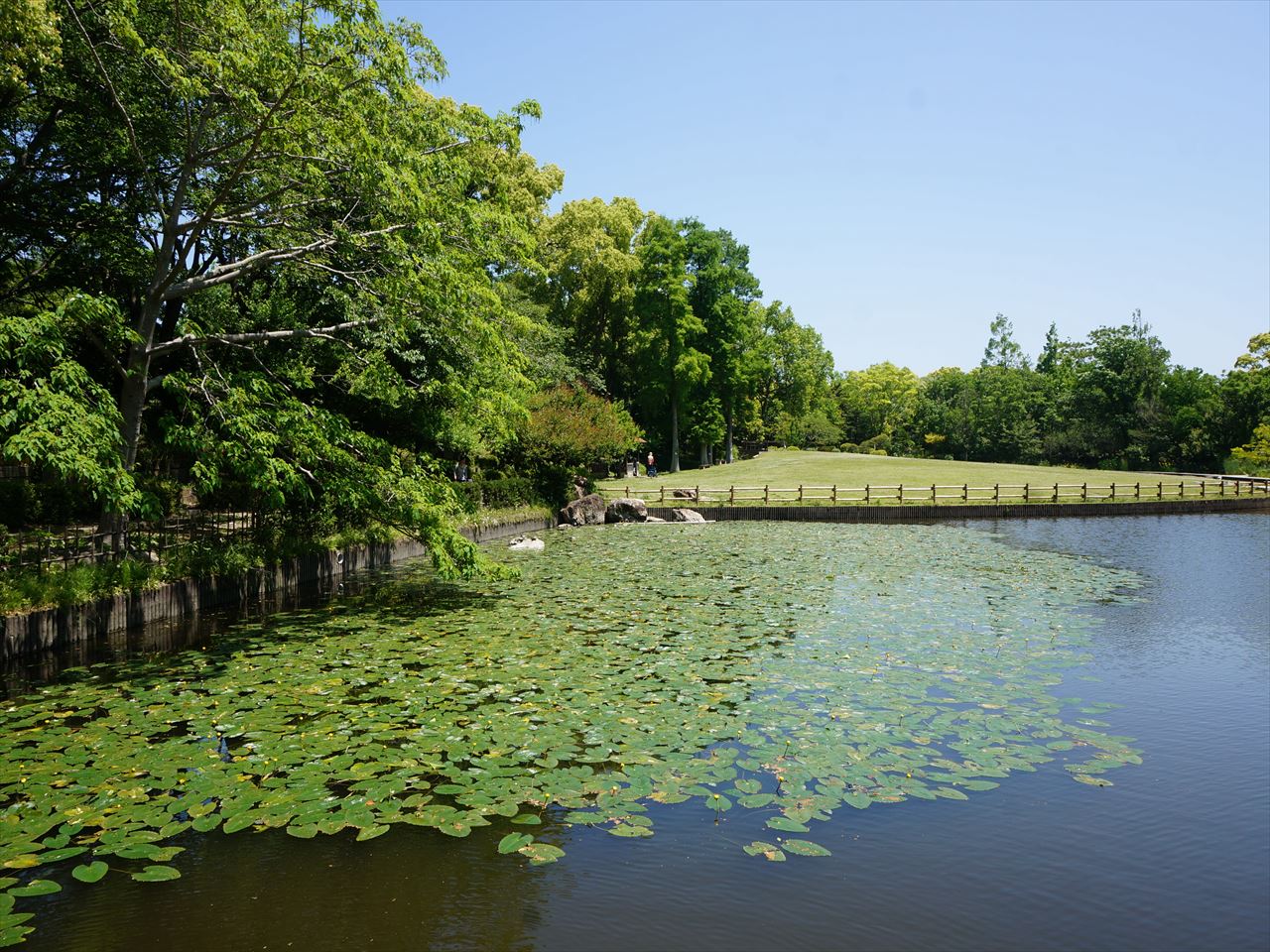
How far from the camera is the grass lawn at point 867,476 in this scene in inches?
1933

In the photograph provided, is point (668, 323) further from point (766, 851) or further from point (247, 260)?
point (766, 851)

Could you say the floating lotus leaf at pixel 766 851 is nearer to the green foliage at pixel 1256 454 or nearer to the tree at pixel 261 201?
the tree at pixel 261 201

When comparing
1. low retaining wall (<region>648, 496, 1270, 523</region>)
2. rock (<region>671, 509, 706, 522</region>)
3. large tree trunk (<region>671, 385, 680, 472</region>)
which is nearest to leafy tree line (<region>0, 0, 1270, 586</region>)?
rock (<region>671, 509, 706, 522</region>)

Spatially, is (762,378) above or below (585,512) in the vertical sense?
above

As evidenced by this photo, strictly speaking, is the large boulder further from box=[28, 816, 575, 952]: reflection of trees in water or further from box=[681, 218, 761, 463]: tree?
box=[28, 816, 575, 952]: reflection of trees in water

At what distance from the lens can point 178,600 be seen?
49.9 feet

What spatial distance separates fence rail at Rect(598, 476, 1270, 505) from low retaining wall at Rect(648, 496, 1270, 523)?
1218 mm

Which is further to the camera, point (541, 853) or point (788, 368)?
point (788, 368)

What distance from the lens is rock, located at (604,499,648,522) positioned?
36.4 meters

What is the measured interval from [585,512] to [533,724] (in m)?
26.6

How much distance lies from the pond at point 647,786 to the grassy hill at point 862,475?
107 feet

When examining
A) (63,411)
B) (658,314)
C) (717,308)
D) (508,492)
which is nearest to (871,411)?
(717,308)

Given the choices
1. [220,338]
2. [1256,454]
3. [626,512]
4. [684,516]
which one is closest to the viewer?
[220,338]

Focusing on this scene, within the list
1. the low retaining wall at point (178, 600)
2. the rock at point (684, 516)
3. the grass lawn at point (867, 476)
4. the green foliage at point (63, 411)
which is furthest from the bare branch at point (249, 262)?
the grass lawn at point (867, 476)
